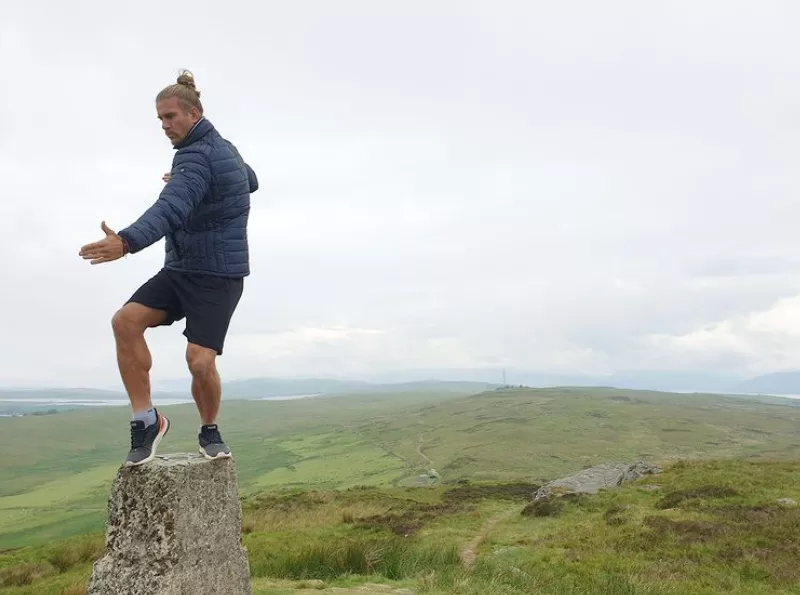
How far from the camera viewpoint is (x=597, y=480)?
3209 centimetres

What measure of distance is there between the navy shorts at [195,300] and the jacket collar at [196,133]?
4.02 feet

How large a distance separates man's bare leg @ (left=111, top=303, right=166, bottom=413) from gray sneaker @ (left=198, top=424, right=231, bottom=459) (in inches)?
31.0

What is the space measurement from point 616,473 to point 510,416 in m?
91.8

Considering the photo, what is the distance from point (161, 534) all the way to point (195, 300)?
2265mm

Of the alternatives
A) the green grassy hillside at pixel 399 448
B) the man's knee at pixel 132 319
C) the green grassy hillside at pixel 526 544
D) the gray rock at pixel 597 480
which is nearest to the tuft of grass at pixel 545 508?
the green grassy hillside at pixel 526 544

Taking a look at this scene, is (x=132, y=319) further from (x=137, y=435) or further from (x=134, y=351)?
(x=137, y=435)

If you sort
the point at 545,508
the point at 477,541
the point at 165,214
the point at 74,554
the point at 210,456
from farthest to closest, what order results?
1. the point at 545,508
2. the point at 74,554
3. the point at 477,541
4. the point at 210,456
5. the point at 165,214

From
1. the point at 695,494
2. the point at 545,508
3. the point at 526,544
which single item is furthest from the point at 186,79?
the point at 695,494

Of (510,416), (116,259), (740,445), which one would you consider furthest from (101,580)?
(510,416)

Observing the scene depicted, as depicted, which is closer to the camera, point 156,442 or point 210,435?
point 156,442

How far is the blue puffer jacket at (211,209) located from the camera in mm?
4863

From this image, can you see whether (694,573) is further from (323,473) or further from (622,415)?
(622,415)

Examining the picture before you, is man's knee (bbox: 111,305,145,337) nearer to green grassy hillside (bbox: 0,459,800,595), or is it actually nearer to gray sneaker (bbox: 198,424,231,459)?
gray sneaker (bbox: 198,424,231,459)

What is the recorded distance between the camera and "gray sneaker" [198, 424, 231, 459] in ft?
18.5
